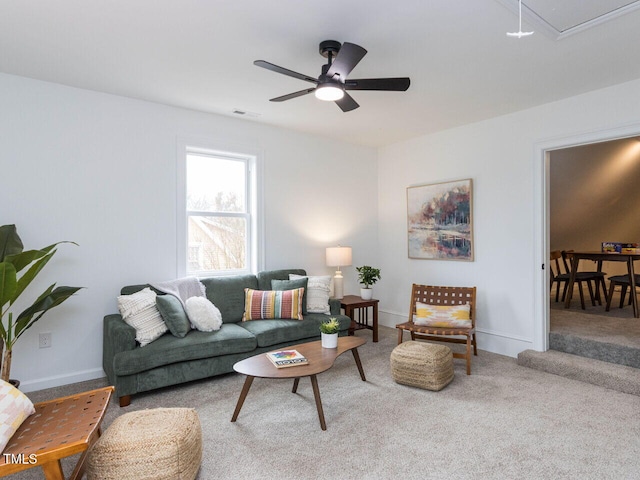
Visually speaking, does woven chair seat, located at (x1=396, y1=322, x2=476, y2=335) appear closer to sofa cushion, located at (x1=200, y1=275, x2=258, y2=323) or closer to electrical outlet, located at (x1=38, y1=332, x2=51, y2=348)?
sofa cushion, located at (x1=200, y1=275, x2=258, y2=323)

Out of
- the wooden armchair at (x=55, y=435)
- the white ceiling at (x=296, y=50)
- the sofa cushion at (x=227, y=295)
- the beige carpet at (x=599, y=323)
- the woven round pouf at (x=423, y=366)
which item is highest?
the white ceiling at (x=296, y=50)

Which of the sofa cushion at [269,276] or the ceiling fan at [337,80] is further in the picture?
the sofa cushion at [269,276]

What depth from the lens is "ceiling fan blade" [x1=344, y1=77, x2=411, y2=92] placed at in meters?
2.39

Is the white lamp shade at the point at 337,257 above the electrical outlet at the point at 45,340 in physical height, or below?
above

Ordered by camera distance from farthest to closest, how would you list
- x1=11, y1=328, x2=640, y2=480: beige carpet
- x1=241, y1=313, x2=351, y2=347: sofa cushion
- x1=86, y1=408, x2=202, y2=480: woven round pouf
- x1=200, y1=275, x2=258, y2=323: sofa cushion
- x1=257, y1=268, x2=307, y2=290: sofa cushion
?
1. x1=257, y1=268, x2=307, y2=290: sofa cushion
2. x1=200, y1=275, x2=258, y2=323: sofa cushion
3. x1=241, y1=313, x2=351, y2=347: sofa cushion
4. x1=11, y1=328, x2=640, y2=480: beige carpet
5. x1=86, y1=408, x2=202, y2=480: woven round pouf

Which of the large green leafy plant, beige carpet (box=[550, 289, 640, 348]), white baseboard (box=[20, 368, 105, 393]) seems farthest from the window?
beige carpet (box=[550, 289, 640, 348])

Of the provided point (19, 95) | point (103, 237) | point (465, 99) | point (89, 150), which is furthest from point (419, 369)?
point (19, 95)

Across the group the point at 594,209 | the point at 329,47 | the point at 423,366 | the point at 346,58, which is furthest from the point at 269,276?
the point at 594,209

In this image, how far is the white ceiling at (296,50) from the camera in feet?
7.15

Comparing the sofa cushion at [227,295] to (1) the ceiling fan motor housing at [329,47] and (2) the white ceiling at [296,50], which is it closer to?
(2) the white ceiling at [296,50]

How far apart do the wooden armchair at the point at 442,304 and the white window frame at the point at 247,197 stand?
179 centimetres

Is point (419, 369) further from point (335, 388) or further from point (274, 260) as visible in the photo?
point (274, 260)

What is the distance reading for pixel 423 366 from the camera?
3.06 metres

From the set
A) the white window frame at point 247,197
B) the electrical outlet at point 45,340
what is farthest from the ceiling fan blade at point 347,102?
the electrical outlet at point 45,340
